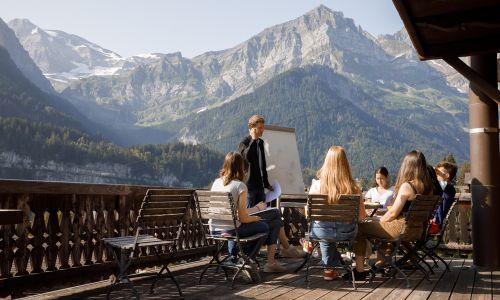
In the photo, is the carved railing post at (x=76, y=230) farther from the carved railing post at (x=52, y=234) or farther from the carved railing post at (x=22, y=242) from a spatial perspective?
the carved railing post at (x=22, y=242)

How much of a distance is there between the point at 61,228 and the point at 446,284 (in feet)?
12.7

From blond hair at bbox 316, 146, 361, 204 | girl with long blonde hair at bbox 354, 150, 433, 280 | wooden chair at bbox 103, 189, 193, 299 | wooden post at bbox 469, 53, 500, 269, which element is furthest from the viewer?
wooden post at bbox 469, 53, 500, 269

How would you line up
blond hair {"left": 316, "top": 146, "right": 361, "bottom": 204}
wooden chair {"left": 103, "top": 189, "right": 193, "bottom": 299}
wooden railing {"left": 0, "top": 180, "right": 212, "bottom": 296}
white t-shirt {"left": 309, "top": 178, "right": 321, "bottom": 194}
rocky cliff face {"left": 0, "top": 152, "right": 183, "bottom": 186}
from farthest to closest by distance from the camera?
rocky cliff face {"left": 0, "top": 152, "right": 183, "bottom": 186} < white t-shirt {"left": 309, "top": 178, "right": 321, "bottom": 194} < blond hair {"left": 316, "top": 146, "right": 361, "bottom": 204} < wooden chair {"left": 103, "top": 189, "right": 193, "bottom": 299} < wooden railing {"left": 0, "top": 180, "right": 212, "bottom": 296}

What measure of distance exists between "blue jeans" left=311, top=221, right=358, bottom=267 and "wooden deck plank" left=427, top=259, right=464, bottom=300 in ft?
3.04

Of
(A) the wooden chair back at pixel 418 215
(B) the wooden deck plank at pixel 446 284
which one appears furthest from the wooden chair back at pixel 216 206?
(B) the wooden deck plank at pixel 446 284

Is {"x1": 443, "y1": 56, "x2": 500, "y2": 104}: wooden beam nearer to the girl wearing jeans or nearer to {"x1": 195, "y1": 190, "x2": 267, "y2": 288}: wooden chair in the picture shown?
the girl wearing jeans

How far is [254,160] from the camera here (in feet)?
20.3

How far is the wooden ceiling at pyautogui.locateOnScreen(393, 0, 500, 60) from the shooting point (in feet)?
15.5

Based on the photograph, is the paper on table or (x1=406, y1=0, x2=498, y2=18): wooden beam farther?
the paper on table

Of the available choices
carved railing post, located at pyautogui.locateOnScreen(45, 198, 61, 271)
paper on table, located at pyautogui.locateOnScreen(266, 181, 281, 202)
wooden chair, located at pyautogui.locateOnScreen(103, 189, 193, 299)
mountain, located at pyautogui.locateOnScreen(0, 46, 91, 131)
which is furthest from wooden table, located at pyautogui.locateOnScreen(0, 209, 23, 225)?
mountain, located at pyautogui.locateOnScreen(0, 46, 91, 131)

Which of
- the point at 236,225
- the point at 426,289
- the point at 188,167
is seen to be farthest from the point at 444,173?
the point at 188,167

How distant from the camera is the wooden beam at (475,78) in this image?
581 centimetres

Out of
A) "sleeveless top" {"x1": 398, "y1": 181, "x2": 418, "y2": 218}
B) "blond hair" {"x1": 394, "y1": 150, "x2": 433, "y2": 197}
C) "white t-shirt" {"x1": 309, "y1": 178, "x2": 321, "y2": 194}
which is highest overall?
"blond hair" {"x1": 394, "y1": 150, "x2": 433, "y2": 197}

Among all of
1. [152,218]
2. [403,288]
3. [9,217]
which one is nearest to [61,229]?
[152,218]
